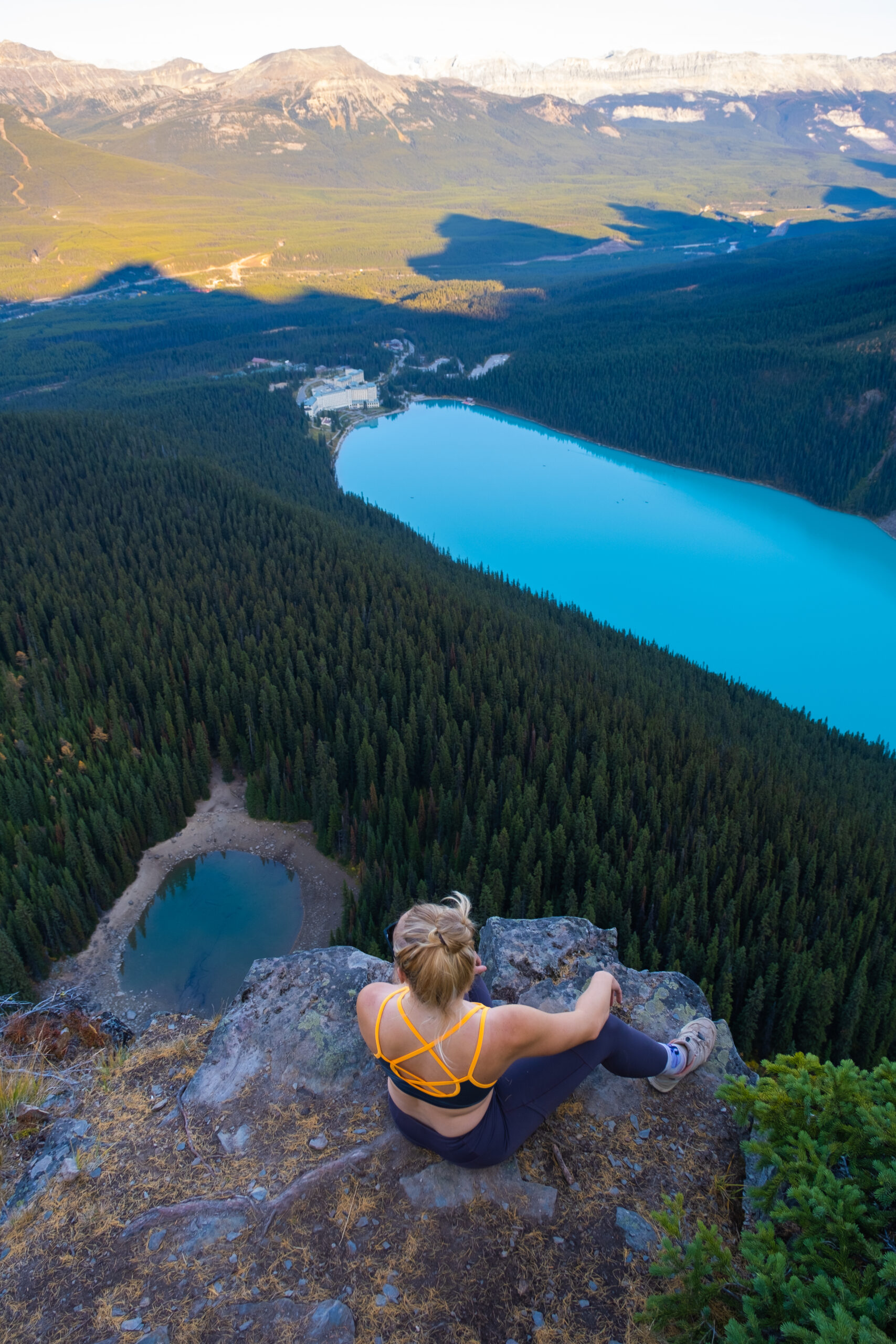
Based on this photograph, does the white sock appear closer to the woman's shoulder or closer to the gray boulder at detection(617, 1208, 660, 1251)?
the gray boulder at detection(617, 1208, 660, 1251)

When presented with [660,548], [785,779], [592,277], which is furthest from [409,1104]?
[592,277]

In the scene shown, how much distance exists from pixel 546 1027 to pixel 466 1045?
26.7 inches

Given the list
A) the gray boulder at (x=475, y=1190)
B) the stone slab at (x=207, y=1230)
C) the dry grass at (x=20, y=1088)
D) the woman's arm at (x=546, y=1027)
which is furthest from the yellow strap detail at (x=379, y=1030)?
the dry grass at (x=20, y=1088)

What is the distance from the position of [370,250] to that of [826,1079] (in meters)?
198

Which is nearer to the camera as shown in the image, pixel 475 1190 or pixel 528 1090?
pixel 475 1190

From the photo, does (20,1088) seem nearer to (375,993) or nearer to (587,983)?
(375,993)

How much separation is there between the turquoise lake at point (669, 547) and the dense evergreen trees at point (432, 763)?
8.83m

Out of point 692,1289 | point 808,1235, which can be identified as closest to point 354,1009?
point 692,1289

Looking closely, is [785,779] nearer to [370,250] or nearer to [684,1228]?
[684,1228]

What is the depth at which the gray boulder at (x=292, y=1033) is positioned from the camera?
696cm

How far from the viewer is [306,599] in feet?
104

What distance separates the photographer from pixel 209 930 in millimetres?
17156

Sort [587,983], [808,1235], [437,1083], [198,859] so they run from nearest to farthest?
[808,1235] < [437,1083] < [587,983] < [198,859]

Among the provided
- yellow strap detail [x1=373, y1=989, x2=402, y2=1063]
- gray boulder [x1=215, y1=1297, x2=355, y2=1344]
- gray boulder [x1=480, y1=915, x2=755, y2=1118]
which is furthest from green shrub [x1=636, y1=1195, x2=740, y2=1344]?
yellow strap detail [x1=373, y1=989, x2=402, y2=1063]
